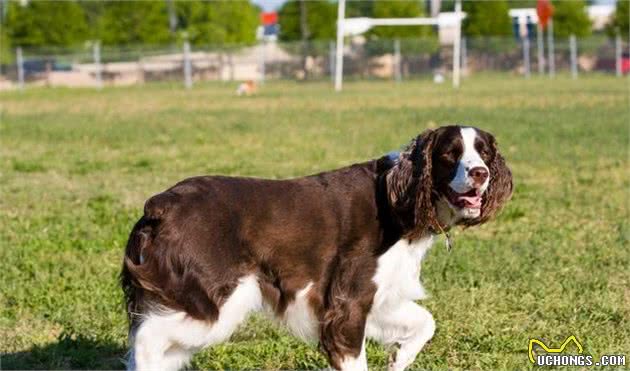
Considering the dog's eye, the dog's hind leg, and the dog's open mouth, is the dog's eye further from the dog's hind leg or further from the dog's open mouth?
the dog's hind leg

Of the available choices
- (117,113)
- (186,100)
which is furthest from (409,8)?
(117,113)

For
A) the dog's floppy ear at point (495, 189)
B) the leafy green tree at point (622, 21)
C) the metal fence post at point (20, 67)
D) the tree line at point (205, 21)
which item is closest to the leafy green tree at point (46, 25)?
the tree line at point (205, 21)

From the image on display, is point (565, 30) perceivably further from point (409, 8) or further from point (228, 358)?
point (228, 358)

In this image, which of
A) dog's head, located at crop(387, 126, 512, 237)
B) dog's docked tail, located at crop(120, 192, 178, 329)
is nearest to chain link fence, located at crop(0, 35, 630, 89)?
dog's head, located at crop(387, 126, 512, 237)

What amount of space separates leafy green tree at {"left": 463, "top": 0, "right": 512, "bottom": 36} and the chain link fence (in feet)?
13.0

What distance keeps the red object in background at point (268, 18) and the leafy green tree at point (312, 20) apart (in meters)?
3.04

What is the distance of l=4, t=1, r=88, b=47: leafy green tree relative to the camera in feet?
183

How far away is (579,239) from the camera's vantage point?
886 cm

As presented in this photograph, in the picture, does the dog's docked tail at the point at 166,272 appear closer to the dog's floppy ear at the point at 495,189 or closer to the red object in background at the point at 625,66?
the dog's floppy ear at the point at 495,189

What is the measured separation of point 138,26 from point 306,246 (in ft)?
178

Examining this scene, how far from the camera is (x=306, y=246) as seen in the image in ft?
15.3

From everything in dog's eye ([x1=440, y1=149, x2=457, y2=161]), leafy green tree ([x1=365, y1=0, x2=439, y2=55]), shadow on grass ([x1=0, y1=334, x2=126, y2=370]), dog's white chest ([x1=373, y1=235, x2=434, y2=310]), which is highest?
leafy green tree ([x1=365, y1=0, x2=439, y2=55])

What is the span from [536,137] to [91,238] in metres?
10.1

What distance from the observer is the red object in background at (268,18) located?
6750 cm
